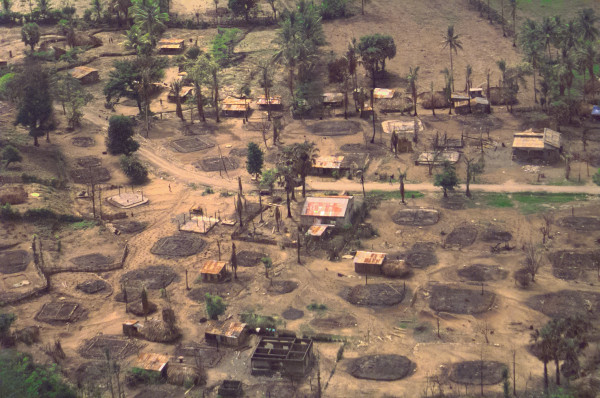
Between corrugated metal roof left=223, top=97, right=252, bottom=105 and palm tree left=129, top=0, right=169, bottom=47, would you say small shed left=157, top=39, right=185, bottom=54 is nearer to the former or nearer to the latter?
palm tree left=129, top=0, right=169, bottom=47

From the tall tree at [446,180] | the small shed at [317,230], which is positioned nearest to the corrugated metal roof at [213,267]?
the small shed at [317,230]

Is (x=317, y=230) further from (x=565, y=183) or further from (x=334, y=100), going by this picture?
(x=334, y=100)

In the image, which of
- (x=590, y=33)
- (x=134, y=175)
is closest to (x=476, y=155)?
(x=590, y=33)

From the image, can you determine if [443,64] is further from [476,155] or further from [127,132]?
[127,132]

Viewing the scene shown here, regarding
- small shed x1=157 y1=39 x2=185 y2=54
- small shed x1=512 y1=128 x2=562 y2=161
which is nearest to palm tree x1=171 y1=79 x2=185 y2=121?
small shed x1=157 y1=39 x2=185 y2=54

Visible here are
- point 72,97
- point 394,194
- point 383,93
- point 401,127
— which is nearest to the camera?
point 394,194

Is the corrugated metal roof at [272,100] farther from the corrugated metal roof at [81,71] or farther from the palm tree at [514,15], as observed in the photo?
the palm tree at [514,15]

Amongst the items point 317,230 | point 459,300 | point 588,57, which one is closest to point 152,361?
point 317,230
